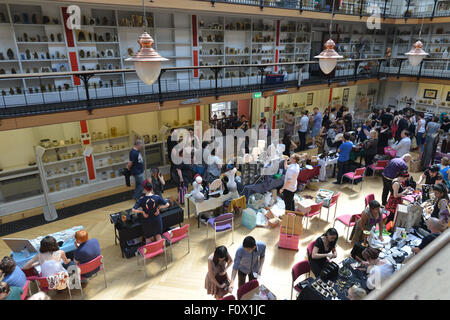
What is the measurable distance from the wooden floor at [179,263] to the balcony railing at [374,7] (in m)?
8.53

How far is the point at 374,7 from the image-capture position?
48.0ft

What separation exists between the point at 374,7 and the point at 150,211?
15235 mm

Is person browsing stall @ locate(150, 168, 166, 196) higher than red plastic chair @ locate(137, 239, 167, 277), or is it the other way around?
person browsing stall @ locate(150, 168, 166, 196)

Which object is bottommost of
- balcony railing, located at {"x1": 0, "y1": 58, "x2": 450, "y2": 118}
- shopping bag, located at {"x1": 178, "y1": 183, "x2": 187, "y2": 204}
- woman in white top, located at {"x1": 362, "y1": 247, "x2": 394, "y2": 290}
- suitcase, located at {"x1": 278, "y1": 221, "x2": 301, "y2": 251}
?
suitcase, located at {"x1": 278, "y1": 221, "x2": 301, "y2": 251}

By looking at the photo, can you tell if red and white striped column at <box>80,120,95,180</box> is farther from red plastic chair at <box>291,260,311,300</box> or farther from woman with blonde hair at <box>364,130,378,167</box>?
woman with blonde hair at <box>364,130,378,167</box>

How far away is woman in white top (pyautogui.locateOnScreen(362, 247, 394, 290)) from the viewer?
12.2 feet

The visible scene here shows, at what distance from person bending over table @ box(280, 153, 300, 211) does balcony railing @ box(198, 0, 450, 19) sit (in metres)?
7.48

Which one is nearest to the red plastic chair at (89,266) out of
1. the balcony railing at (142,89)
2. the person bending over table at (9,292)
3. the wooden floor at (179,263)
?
the wooden floor at (179,263)

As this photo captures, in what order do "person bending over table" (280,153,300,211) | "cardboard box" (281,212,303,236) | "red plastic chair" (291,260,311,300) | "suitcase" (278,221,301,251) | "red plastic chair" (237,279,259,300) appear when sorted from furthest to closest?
"person bending over table" (280,153,300,211) → "suitcase" (278,221,301,251) → "cardboard box" (281,212,303,236) → "red plastic chair" (291,260,311,300) → "red plastic chair" (237,279,259,300)

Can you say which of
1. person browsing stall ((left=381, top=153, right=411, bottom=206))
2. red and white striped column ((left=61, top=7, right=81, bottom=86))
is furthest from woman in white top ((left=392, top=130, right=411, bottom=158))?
red and white striped column ((left=61, top=7, right=81, bottom=86))

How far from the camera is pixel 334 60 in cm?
556

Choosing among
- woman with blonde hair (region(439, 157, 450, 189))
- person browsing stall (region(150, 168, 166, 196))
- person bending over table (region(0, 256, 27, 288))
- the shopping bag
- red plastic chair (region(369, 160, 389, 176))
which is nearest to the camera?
person bending over table (region(0, 256, 27, 288))

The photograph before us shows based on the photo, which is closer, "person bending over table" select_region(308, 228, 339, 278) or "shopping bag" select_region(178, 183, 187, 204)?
"person bending over table" select_region(308, 228, 339, 278)

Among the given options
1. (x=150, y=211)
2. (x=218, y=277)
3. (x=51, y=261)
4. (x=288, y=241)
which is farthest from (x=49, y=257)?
(x=288, y=241)
